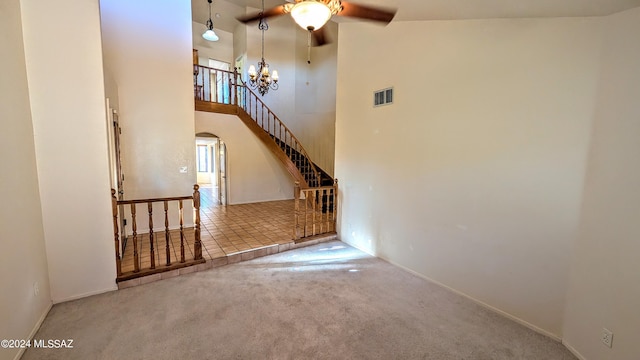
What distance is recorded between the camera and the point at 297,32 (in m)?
8.19

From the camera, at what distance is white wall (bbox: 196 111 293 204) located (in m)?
6.55

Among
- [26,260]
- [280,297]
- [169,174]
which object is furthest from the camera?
[169,174]

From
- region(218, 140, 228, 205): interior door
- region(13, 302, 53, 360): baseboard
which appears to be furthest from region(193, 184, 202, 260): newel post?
region(218, 140, 228, 205): interior door

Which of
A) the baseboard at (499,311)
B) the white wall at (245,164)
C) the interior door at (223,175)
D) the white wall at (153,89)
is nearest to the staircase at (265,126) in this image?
the white wall at (245,164)

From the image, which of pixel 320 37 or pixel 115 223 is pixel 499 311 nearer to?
pixel 320 37

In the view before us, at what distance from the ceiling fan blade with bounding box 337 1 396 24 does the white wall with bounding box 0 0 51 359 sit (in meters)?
2.62

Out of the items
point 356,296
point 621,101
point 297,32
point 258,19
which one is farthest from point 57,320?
point 297,32

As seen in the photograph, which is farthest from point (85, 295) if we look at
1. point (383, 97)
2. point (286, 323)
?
point (383, 97)

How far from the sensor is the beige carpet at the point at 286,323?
2049 mm

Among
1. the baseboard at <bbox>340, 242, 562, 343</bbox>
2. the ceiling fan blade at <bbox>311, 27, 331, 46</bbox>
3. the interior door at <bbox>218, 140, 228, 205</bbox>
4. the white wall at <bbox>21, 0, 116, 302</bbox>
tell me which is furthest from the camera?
the interior door at <bbox>218, 140, 228, 205</bbox>

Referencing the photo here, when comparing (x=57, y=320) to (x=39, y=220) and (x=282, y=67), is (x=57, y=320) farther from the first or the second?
(x=282, y=67)

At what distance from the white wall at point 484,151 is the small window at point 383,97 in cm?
8

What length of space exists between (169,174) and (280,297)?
134 inches

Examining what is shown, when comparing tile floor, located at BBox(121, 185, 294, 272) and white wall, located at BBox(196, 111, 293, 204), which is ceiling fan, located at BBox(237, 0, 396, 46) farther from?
white wall, located at BBox(196, 111, 293, 204)
